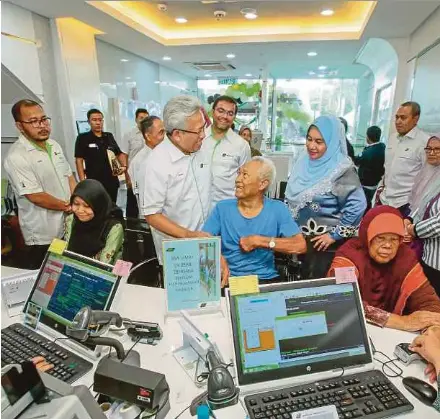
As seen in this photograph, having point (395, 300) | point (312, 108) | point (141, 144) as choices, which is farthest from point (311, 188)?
point (312, 108)

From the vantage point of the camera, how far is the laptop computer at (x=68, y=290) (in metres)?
1.22

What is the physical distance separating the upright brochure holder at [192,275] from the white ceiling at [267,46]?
3.26m

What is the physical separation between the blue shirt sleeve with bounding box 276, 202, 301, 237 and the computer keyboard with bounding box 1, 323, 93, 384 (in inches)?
45.7

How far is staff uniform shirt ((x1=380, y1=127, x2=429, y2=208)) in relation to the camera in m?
3.05

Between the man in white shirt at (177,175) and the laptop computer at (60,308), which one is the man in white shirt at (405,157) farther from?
the laptop computer at (60,308)

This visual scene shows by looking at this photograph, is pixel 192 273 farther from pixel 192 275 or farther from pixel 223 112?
pixel 223 112

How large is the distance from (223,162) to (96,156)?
1.76 m

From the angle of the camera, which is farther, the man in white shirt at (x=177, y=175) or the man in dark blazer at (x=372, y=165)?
the man in dark blazer at (x=372, y=165)

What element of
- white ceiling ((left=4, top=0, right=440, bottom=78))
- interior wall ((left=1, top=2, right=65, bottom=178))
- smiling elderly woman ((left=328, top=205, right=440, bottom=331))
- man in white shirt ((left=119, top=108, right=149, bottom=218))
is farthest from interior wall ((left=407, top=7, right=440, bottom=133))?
interior wall ((left=1, top=2, right=65, bottom=178))

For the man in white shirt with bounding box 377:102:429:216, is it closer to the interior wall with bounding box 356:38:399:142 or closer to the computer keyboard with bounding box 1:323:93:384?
the interior wall with bounding box 356:38:399:142

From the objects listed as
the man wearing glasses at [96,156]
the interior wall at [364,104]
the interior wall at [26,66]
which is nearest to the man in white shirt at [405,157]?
the man wearing glasses at [96,156]

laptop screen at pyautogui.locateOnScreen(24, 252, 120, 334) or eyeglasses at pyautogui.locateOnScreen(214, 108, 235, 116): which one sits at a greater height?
eyeglasses at pyautogui.locateOnScreen(214, 108, 235, 116)

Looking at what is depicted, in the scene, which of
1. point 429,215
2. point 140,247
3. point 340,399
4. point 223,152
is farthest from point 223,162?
point 340,399

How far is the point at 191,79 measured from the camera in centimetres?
978
